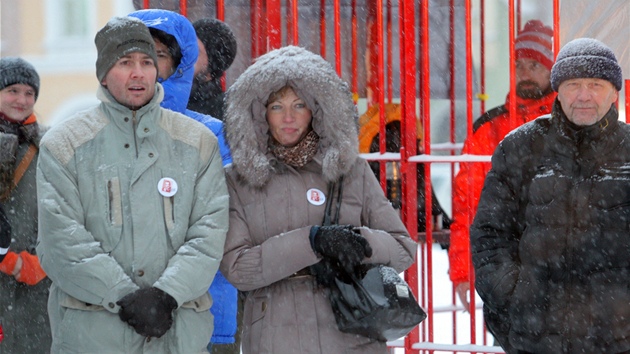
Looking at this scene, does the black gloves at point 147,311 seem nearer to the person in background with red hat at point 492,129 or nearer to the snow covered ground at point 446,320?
the snow covered ground at point 446,320

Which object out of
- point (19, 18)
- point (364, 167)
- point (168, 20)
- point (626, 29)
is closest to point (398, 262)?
point (364, 167)

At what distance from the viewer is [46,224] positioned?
3.01 m

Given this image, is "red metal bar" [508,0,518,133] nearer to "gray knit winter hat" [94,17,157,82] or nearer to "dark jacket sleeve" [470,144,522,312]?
"dark jacket sleeve" [470,144,522,312]

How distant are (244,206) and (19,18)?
31.1 ft

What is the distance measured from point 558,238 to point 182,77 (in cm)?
145

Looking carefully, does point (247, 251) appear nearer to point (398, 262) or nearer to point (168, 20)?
point (398, 262)

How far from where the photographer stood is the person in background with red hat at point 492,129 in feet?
15.4

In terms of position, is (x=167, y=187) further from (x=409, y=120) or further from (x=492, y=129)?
(x=492, y=129)

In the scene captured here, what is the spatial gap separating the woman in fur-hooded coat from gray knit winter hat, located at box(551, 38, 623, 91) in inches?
28.2

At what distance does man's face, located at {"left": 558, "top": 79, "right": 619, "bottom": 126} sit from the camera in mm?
3266

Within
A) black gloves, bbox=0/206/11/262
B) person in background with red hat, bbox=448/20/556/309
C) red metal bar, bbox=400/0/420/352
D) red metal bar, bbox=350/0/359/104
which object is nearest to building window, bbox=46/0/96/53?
red metal bar, bbox=350/0/359/104

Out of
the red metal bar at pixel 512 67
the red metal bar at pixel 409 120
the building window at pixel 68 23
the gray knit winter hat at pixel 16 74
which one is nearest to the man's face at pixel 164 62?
the gray knit winter hat at pixel 16 74

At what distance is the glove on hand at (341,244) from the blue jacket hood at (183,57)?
0.84m

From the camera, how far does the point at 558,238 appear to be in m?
3.23
